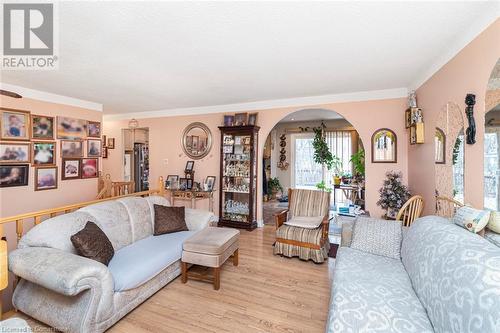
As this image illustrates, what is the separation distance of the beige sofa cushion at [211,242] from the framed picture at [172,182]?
8.33 ft

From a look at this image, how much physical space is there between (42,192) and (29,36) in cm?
284

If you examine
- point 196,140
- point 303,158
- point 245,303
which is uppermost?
point 196,140

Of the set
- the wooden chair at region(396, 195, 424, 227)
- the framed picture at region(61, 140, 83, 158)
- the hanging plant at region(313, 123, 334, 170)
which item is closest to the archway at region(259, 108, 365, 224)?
the hanging plant at region(313, 123, 334, 170)

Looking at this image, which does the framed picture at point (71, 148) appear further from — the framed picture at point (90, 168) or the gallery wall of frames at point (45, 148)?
the framed picture at point (90, 168)

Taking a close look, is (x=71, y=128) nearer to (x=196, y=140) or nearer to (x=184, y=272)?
(x=196, y=140)

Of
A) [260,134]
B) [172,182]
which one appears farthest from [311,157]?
[172,182]

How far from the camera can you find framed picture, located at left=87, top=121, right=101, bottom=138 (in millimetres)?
4648

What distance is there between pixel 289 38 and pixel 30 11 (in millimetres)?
2074

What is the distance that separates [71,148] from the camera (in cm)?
434

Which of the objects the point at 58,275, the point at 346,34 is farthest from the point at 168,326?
the point at 346,34

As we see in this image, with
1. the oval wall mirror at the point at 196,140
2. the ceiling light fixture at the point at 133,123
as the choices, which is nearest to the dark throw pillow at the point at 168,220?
the oval wall mirror at the point at 196,140

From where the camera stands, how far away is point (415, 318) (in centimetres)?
137

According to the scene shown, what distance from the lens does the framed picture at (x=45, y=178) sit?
12.7ft

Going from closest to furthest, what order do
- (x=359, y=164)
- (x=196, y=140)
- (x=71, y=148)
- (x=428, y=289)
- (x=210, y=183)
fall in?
(x=428, y=289)
(x=71, y=148)
(x=210, y=183)
(x=196, y=140)
(x=359, y=164)
